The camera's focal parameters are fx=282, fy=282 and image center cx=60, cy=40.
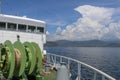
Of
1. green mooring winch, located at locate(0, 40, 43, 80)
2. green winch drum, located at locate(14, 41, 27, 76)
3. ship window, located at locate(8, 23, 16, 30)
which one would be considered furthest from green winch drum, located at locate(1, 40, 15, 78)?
ship window, located at locate(8, 23, 16, 30)

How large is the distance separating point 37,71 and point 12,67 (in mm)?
1661

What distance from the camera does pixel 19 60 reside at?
35.8 feet

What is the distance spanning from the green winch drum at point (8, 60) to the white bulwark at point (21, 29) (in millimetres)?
5456

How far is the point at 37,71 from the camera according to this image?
12.2m

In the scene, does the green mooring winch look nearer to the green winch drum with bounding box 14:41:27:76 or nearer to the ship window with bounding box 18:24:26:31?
the green winch drum with bounding box 14:41:27:76

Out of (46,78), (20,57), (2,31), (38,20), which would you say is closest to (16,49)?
(20,57)

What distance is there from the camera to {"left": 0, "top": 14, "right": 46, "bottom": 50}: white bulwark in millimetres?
16922

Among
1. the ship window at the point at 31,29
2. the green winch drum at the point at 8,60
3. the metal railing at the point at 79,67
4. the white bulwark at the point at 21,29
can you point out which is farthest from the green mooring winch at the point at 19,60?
the ship window at the point at 31,29

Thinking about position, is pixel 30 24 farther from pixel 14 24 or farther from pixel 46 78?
pixel 46 78

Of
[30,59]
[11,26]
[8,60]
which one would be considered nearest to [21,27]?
[11,26]

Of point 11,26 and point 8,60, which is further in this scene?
point 11,26

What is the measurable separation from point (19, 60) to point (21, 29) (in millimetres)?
7352

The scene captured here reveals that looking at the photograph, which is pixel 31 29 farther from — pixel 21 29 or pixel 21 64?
pixel 21 64

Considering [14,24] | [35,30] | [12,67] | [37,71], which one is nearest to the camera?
[12,67]
